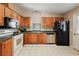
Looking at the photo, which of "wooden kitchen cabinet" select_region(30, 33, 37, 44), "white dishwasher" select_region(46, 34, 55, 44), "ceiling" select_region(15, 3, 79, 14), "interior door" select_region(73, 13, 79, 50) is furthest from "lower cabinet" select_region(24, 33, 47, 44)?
"interior door" select_region(73, 13, 79, 50)

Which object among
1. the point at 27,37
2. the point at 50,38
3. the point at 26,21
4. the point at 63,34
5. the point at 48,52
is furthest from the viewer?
the point at 26,21

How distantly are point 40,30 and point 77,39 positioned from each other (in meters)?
4.26

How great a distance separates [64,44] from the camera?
888 centimetres

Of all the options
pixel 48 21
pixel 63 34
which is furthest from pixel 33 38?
pixel 63 34

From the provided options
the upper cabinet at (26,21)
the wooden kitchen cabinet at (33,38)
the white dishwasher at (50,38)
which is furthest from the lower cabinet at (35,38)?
the upper cabinet at (26,21)

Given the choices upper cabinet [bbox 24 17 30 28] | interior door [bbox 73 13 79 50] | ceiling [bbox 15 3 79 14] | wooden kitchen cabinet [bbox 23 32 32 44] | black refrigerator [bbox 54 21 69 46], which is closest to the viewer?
ceiling [bbox 15 3 79 14]

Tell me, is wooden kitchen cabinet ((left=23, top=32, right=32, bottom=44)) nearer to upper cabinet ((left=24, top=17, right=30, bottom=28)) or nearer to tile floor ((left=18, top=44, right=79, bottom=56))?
upper cabinet ((left=24, top=17, right=30, bottom=28))

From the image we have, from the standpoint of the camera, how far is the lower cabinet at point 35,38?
966 cm

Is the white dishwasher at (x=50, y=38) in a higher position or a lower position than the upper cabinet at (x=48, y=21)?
lower

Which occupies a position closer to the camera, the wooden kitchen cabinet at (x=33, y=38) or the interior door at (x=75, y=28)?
the interior door at (x=75, y=28)

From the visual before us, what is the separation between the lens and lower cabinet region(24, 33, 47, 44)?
9664 millimetres

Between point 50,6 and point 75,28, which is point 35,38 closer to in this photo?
point 75,28

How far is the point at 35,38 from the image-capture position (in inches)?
382

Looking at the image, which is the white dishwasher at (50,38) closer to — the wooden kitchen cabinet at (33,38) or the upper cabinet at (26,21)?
the wooden kitchen cabinet at (33,38)
